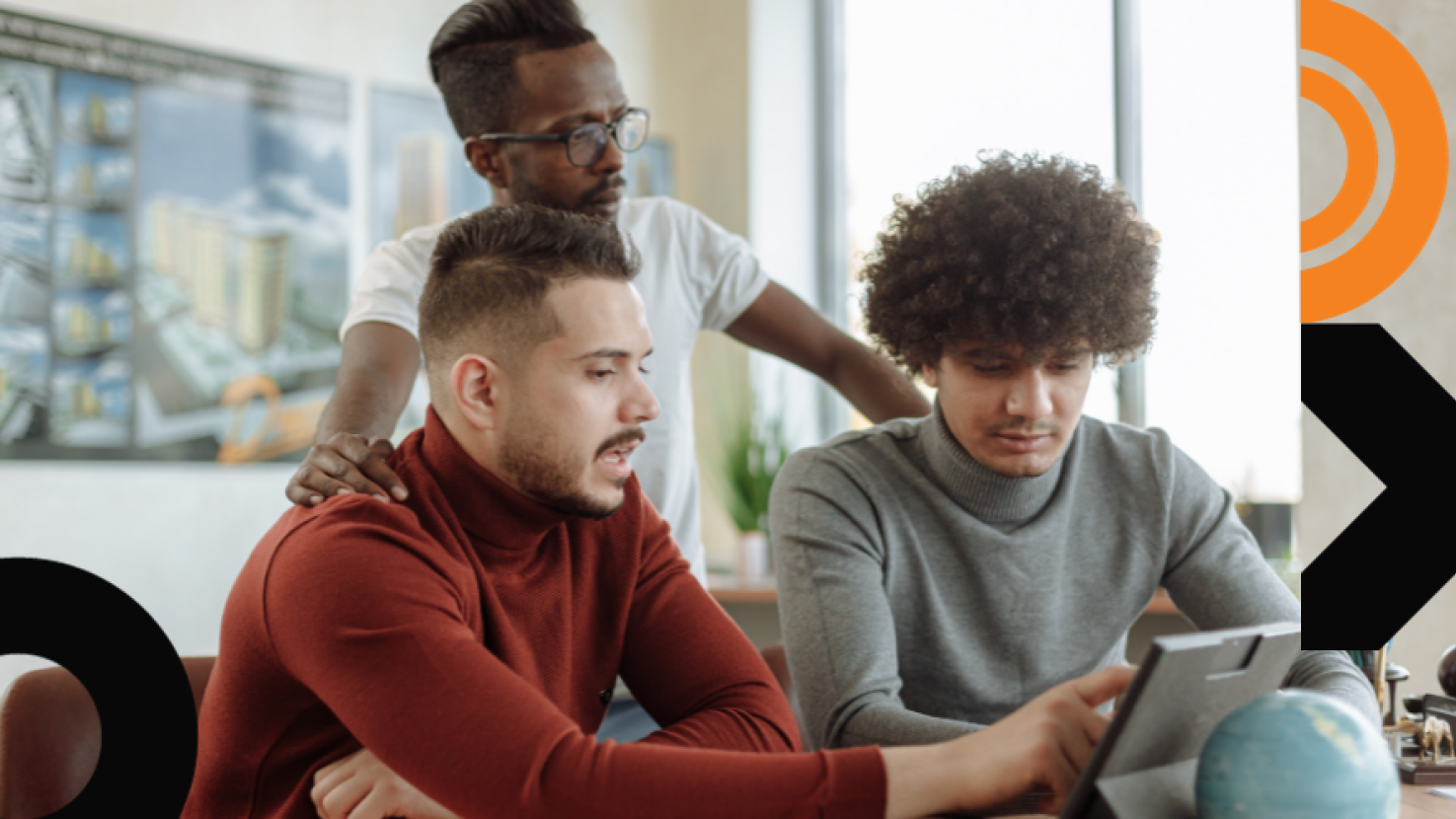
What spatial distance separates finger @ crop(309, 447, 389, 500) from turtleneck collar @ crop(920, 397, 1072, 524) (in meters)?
0.77

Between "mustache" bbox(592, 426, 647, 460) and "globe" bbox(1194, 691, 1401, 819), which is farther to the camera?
"mustache" bbox(592, 426, 647, 460)

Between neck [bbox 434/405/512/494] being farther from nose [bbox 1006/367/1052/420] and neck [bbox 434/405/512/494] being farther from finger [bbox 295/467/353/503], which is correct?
nose [bbox 1006/367/1052/420]

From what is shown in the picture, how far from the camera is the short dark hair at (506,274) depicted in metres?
1.31

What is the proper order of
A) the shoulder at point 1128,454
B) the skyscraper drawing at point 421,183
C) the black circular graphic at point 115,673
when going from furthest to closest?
the skyscraper drawing at point 421,183 < the shoulder at point 1128,454 < the black circular graphic at point 115,673

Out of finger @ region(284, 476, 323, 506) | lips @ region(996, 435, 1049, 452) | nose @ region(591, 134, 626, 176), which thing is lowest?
finger @ region(284, 476, 323, 506)

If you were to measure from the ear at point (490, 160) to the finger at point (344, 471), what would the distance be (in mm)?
812

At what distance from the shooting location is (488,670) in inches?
42.2

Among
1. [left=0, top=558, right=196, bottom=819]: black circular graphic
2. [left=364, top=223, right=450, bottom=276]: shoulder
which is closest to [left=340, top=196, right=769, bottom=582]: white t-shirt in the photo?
[left=364, top=223, right=450, bottom=276]: shoulder

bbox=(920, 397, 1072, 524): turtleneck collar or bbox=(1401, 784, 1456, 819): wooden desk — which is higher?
bbox=(920, 397, 1072, 524): turtleneck collar

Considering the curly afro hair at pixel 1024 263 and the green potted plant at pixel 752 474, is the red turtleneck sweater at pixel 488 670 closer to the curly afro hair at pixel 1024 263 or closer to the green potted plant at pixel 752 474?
the curly afro hair at pixel 1024 263

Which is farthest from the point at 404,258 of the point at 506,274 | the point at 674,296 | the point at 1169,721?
the point at 1169,721

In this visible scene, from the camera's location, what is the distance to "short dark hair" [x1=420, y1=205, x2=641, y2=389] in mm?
1311

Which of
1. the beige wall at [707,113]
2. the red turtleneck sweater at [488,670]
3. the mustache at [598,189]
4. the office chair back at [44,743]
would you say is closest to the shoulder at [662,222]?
the mustache at [598,189]

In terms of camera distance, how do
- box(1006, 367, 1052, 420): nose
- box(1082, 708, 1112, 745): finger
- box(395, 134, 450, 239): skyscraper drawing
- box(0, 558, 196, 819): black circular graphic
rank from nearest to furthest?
box(1082, 708, 1112, 745): finger, box(0, 558, 196, 819): black circular graphic, box(1006, 367, 1052, 420): nose, box(395, 134, 450, 239): skyscraper drawing
